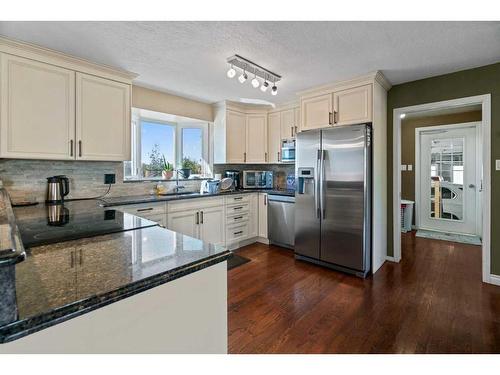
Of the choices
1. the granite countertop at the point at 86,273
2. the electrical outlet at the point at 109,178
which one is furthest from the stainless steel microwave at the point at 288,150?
the granite countertop at the point at 86,273

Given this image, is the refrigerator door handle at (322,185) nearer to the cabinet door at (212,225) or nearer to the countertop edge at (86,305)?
the cabinet door at (212,225)

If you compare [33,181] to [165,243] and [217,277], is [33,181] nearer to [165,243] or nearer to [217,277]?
[165,243]

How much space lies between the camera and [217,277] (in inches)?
37.6

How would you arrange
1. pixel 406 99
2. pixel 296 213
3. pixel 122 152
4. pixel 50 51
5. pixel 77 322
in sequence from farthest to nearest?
1. pixel 296 213
2. pixel 406 99
3. pixel 122 152
4. pixel 50 51
5. pixel 77 322

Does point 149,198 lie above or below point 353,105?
below

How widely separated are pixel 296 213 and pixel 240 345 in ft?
6.24

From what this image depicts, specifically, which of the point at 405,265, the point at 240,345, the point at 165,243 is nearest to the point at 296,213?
the point at 405,265

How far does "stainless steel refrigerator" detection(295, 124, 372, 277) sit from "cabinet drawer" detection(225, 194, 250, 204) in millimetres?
912

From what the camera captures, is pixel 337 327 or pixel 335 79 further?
pixel 335 79

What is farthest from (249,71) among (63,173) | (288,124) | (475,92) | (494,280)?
(494,280)

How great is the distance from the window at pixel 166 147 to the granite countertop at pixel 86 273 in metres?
2.46

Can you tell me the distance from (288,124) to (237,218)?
5.45 ft

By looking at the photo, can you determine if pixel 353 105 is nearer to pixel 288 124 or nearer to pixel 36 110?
pixel 288 124

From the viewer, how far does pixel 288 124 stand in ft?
13.1
